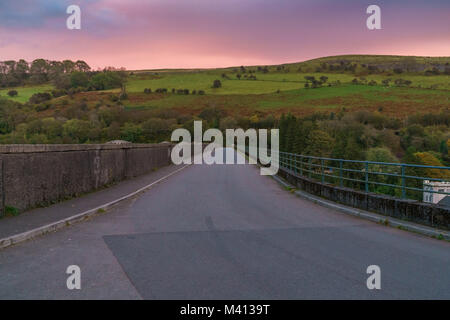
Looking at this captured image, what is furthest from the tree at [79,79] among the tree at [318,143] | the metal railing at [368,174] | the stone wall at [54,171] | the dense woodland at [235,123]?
the stone wall at [54,171]

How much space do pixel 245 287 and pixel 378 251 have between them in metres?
3.17

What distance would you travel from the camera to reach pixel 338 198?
13625 mm

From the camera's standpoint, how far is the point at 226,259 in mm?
6730

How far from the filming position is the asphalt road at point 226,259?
523 cm

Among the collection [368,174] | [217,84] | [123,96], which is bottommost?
[368,174]

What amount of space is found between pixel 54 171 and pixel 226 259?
25.4ft

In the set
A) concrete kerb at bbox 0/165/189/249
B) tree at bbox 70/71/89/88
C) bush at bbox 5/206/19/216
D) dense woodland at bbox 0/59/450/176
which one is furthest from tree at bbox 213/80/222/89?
bush at bbox 5/206/19/216

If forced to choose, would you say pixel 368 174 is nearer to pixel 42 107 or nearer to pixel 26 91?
pixel 42 107

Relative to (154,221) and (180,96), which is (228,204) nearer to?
(154,221)

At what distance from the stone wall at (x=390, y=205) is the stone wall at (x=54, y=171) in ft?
26.4

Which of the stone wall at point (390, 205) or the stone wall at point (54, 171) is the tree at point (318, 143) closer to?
the stone wall at point (54, 171)

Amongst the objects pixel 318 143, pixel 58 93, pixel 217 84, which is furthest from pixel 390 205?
pixel 217 84

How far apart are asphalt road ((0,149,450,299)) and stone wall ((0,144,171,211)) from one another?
191cm

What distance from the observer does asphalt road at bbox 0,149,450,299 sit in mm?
5230
